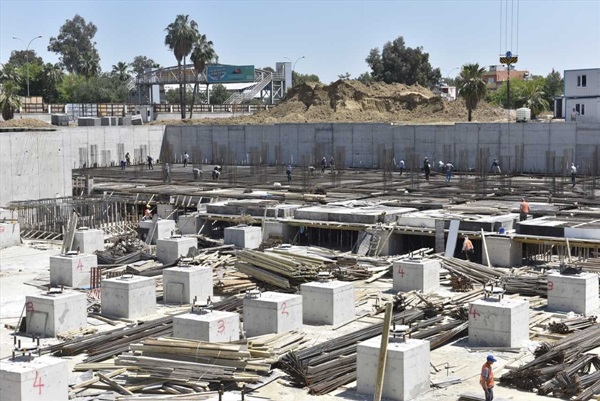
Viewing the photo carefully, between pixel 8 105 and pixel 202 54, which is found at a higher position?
pixel 202 54

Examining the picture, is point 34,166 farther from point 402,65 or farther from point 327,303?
point 402,65

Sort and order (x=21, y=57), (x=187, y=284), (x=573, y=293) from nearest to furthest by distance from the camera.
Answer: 1. (x=573, y=293)
2. (x=187, y=284)
3. (x=21, y=57)

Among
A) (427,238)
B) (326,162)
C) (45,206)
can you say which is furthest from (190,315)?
(326,162)

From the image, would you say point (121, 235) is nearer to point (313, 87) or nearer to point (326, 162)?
point (326, 162)

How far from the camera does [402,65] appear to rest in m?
102

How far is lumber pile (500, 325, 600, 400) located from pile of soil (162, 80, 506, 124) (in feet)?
192

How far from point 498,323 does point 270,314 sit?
479 cm

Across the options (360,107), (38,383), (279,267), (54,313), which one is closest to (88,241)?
(279,267)

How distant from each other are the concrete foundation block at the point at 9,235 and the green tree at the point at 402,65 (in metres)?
70.5

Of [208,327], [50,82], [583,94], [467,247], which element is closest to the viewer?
[208,327]

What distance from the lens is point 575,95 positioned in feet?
193

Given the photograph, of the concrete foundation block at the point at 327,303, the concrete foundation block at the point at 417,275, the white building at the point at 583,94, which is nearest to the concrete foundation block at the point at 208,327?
the concrete foundation block at the point at 327,303

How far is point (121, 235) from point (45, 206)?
4370 millimetres

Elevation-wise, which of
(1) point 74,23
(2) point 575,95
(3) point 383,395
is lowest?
(3) point 383,395
